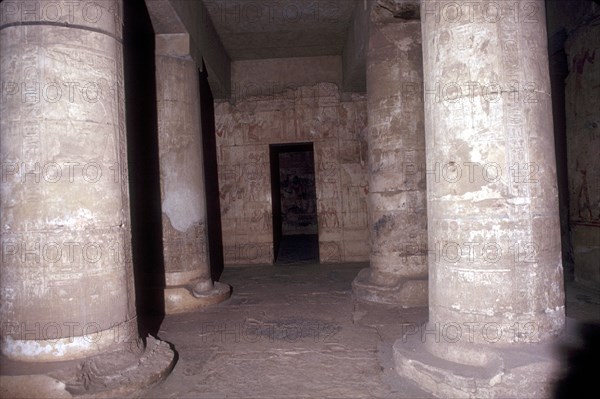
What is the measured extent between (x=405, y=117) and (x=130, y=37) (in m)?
4.90

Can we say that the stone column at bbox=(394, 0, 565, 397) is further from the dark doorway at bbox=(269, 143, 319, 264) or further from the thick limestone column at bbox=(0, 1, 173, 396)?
the dark doorway at bbox=(269, 143, 319, 264)

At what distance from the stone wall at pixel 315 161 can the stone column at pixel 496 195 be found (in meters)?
6.42

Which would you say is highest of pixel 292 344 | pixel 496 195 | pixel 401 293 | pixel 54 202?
pixel 54 202

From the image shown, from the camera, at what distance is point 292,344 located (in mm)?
4328

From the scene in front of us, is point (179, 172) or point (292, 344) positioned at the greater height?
point (179, 172)

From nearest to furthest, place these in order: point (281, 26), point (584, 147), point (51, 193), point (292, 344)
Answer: point (51, 193) < point (292, 344) < point (584, 147) < point (281, 26)

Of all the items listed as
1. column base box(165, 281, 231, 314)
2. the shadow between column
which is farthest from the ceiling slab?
column base box(165, 281, 231, 314)

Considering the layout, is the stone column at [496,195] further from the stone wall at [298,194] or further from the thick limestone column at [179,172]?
the stone wall at [298,194]

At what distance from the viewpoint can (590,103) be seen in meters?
6.33

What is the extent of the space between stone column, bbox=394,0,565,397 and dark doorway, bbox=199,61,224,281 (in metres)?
7.09

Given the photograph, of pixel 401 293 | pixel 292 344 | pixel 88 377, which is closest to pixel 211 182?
pixel 401 293

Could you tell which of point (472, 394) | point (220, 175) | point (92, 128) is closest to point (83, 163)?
point (92, 128)

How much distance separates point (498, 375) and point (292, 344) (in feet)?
6.81

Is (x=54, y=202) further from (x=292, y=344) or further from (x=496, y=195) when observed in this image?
(x=496, y=195)
